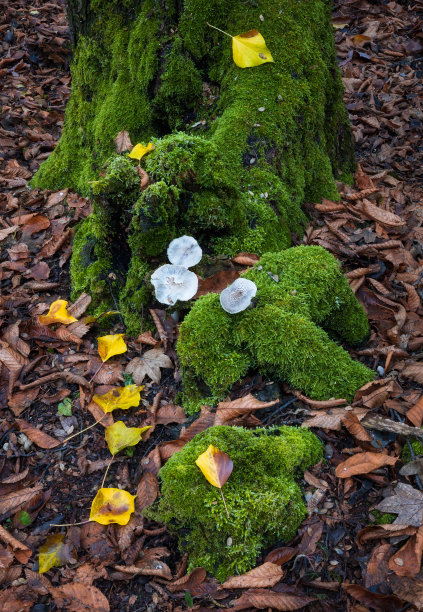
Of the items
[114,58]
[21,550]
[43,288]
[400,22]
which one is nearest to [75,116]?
[114,58]

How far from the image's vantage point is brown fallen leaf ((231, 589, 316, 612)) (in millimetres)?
2111

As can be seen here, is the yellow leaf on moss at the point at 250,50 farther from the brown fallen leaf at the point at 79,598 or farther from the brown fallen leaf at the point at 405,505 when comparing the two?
the brown fallen leaf at the point at 79,598

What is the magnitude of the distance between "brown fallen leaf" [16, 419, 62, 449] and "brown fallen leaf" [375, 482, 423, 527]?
76.5 inches

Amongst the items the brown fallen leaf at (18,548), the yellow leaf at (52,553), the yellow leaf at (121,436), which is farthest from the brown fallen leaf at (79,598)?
the yellow leaf at (121,436)

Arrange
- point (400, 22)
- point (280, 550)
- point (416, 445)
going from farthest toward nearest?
point (400, 22) < point (416, 445) < point (280, 550)

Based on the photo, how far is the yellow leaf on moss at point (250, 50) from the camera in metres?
3.93

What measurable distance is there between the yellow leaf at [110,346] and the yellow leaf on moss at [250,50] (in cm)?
236

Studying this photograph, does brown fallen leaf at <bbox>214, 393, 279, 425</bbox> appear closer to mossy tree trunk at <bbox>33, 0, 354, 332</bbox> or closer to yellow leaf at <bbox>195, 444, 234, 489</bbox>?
yellow leaf at <bbox>195, 444, 234, 489</bbox>

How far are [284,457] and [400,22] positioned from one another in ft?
25.1

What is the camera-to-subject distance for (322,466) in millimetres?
2576

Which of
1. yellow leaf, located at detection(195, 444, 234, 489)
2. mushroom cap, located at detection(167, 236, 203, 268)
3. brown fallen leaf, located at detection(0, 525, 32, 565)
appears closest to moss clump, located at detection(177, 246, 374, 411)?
mushroom cap, located at detection(167, 236, 203, 268)

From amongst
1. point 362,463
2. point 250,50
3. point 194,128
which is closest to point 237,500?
point 362,463

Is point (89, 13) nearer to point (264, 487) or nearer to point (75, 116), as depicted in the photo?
point (75, 116)

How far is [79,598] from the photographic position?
93.7 inches
